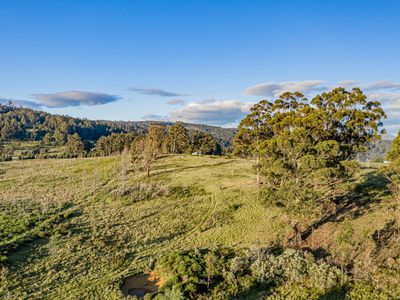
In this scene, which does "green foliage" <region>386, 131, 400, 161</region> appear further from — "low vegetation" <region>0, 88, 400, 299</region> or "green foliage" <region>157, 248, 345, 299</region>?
"green foliage" <region>157, 248, 345, 299</region>

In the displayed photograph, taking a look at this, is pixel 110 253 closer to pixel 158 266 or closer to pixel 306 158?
pixel 158 266

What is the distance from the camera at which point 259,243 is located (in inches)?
1042

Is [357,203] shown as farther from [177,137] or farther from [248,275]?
[177,137]

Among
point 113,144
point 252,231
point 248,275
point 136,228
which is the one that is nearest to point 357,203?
point 252,231

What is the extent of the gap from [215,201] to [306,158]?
18.5 m

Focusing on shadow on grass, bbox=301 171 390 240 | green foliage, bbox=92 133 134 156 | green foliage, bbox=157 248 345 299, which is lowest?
green foliage, bbox=157 248 345 299

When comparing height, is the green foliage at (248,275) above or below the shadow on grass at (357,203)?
below

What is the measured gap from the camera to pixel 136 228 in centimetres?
3094

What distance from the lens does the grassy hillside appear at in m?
20.9

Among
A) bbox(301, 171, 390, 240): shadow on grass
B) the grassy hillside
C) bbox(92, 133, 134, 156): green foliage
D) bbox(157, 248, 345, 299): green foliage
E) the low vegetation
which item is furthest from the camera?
bbox(92, 133, 134, 156): green foliage

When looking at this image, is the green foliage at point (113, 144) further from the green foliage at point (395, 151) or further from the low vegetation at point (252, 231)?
the green foliage at point (395, 151)

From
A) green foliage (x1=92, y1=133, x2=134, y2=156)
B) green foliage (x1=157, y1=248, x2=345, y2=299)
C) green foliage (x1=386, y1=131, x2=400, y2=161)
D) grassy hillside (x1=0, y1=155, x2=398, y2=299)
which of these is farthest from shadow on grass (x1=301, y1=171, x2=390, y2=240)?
green foliage (x1=92, y1=133, x2=134, y2=156)

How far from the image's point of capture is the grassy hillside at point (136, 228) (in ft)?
68.6

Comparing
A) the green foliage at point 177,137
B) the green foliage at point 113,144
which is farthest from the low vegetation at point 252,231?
the green foliage at point 113,144
